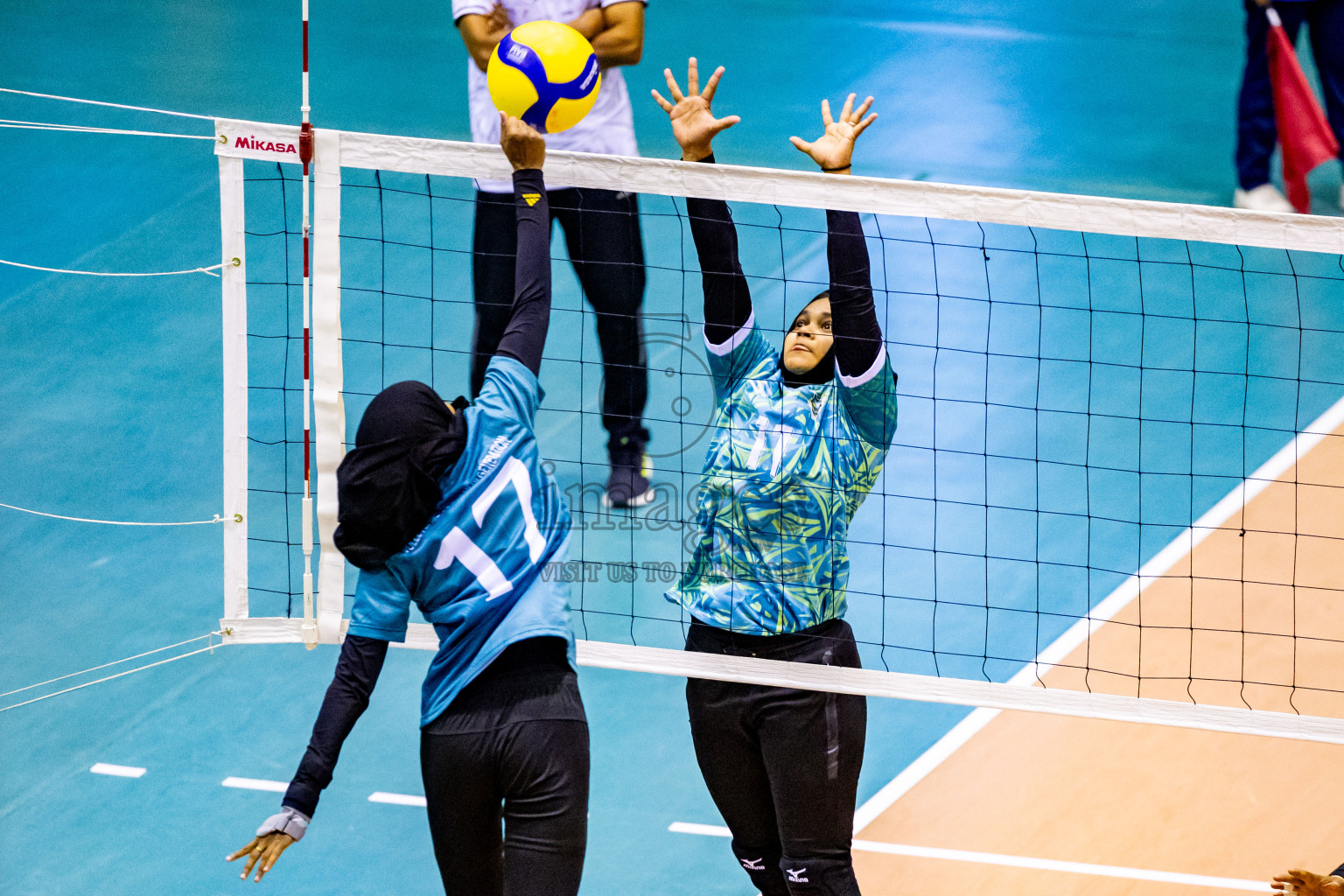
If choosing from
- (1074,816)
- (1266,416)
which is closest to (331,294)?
(1074,816)

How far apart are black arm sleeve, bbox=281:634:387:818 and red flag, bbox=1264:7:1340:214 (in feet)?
22.8

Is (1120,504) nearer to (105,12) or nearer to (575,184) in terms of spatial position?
(575,184)

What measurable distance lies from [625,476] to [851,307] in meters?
2.86

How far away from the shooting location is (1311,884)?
358 centimetres

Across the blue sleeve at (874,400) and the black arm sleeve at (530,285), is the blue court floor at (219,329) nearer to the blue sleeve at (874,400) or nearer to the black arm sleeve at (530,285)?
the blue sleeve at (874,400)

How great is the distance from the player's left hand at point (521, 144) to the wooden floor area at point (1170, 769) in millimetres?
2522

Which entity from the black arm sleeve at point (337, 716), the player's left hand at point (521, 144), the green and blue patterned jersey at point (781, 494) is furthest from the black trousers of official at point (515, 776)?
the player's left hand at point (521, 144)

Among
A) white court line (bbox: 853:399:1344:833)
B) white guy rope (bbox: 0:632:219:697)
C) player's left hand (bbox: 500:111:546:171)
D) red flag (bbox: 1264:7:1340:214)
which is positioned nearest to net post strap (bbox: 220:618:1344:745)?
white court line (bbox: 853:399:1344:833)

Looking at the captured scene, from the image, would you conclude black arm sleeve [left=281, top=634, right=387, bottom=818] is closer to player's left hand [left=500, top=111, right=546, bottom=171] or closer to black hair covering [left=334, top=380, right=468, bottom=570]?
black hair covering [left=334, top=380, right=468, bottom=570]

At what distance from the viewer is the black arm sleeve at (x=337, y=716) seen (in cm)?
327

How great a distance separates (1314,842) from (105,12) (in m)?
10.5

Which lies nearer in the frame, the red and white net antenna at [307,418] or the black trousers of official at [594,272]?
the red and white net antenna at [307,418]

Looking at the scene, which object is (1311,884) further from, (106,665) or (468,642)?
(106,665)

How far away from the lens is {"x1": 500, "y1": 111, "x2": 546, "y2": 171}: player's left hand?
12.0 ft
